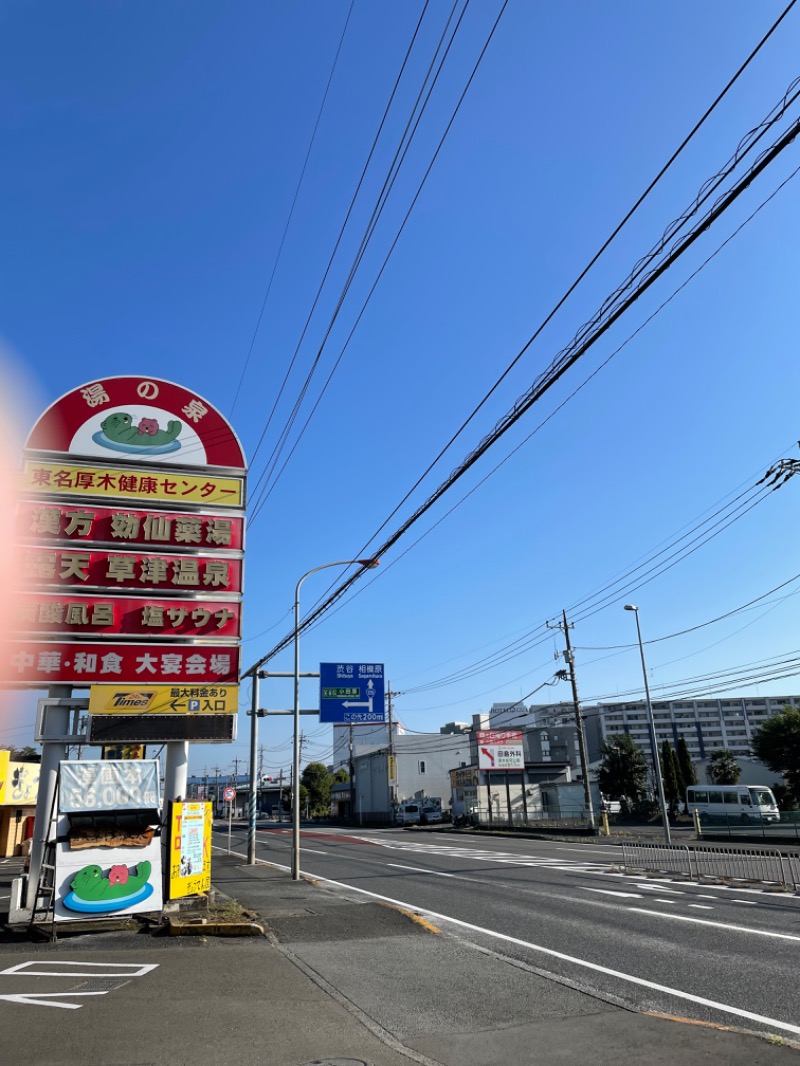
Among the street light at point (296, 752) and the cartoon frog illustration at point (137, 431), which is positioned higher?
the cartoon frog illustration at point (137, 431)

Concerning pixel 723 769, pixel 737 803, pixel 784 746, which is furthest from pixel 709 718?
pixel 737 803

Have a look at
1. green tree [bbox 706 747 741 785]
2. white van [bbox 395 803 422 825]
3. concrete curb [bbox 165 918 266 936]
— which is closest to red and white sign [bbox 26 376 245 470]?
concrete curb [bbox 165 918 266 936]

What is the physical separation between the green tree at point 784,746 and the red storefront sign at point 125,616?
5261 centimetres

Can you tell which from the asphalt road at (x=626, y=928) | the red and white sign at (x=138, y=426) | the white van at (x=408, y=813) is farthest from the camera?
the white van at (x=408, y=813)

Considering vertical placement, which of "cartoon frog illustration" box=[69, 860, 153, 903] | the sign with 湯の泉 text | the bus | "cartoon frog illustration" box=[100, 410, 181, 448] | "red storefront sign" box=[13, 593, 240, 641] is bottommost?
the bus

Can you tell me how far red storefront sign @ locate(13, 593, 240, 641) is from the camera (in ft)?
48.0

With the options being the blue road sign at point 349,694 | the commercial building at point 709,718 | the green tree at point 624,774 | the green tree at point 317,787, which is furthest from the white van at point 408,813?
the commercial building at point 709,718

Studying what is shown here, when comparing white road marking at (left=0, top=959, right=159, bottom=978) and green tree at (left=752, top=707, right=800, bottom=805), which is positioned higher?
green tree at (left=752, top=707, right=800, bottom=805)

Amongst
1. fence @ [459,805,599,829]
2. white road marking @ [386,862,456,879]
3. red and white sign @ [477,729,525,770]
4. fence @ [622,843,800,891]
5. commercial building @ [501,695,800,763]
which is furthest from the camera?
commercial building @ [501,695,800,763]

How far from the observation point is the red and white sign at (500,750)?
61344 mm

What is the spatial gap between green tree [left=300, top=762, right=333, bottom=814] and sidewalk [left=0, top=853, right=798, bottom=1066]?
102m

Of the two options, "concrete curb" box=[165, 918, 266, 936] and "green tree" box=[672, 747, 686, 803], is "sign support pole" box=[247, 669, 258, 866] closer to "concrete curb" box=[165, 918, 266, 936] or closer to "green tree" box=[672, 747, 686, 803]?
"concrete curb" box=[165, 918, 266, 936]

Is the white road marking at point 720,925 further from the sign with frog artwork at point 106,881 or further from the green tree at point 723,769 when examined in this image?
the green tree at point 723,769

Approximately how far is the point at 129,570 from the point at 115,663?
2.03 metres
